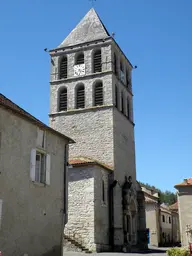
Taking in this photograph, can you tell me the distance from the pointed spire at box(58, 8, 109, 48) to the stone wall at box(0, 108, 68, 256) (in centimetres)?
2015

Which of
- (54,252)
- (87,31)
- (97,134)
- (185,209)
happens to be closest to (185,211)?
(185,209)

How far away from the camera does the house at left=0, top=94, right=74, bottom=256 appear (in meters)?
12.0

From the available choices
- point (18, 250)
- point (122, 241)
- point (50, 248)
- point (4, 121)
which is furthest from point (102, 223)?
point (4, 121)

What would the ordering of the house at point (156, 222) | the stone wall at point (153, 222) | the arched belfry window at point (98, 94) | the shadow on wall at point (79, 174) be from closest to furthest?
the shadow on wall at point (79, 174)
the arched belfry window at point (98, 94)
the stone wall at point (153, 222)
the house at point (156, 222)

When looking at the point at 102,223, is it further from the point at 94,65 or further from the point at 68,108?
the point at 94,65

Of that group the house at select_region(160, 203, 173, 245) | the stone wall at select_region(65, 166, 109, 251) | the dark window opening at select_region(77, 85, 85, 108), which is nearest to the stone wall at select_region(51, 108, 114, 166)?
the dark window opening at select_region(77, 85, 85, 108)

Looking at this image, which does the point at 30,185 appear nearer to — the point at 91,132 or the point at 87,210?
the point at 87,210

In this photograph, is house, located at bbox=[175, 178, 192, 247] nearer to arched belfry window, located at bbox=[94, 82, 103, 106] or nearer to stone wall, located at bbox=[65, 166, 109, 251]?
stone wall, located at bbox=[65, 166, 109, 251]

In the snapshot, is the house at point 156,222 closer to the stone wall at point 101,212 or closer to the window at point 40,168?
the stone wall at point 101,212

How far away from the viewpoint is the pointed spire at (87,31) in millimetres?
33125

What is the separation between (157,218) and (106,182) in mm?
16279

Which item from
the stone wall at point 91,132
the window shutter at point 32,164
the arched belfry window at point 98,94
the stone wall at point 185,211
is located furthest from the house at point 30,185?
the stone wall at point 185,211

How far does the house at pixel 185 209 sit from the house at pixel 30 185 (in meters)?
16.2

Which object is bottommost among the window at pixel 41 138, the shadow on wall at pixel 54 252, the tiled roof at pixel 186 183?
the shadow on wall at pixel 54 252
